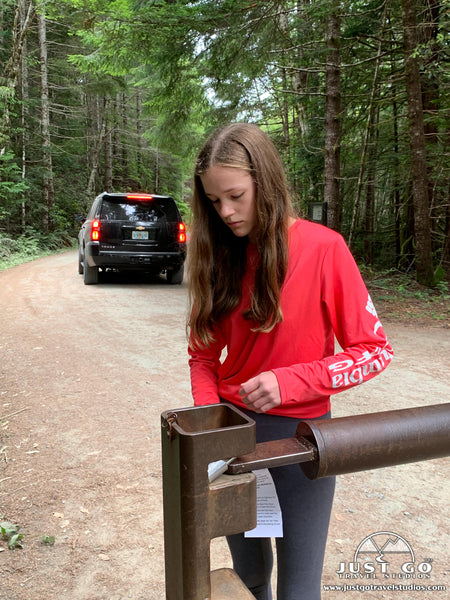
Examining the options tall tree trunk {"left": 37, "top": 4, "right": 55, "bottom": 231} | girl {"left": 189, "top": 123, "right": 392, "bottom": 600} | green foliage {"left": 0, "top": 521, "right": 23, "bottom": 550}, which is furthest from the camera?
tall tree trunk {"left": 37, "top": 4, "right": 55, "bottom": 231}

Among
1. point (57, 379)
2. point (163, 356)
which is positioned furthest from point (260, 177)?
point (163, 356)

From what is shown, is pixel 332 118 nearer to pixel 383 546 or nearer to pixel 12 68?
pixel 383 546

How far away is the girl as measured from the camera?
149 centimetres

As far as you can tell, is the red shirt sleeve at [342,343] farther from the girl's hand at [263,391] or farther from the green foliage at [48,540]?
the green foliage at [48,540]

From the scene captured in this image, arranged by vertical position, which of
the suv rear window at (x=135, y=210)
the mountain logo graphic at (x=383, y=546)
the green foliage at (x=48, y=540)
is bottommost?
the mountain logo graphic at (x=383, y=546)

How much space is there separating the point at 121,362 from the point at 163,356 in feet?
1.83

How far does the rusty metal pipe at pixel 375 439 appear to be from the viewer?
94 cm

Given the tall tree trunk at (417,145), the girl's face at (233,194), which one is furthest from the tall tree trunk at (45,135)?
the girl's face at (233,194)

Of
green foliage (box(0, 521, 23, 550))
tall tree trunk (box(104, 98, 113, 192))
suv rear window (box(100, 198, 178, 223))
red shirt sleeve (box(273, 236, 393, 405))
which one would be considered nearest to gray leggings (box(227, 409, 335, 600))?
red shirt sleeve (box(273, 236, 393, 405))

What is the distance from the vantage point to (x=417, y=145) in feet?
30.8

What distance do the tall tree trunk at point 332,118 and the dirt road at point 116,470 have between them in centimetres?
429

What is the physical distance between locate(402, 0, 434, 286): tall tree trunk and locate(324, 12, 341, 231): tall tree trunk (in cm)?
134

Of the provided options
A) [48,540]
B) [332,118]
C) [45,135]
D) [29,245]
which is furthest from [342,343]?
[45,135]

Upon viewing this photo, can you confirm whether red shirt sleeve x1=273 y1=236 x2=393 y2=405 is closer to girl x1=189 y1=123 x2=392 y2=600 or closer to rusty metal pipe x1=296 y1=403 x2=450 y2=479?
girl x1=189 y1=123 x2=392 y2=600
